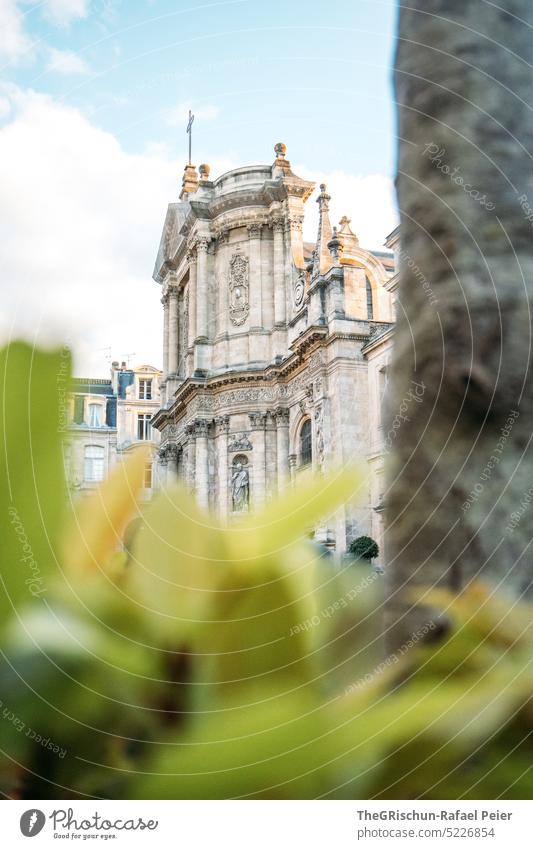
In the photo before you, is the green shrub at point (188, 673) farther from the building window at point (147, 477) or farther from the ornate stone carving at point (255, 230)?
the ornate stone carving at point (255, 230)

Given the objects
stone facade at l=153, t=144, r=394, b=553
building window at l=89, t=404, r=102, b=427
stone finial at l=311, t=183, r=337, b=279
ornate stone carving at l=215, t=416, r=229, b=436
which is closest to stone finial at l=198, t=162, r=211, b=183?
stone facade at l=153, t=144, r=394, b=553

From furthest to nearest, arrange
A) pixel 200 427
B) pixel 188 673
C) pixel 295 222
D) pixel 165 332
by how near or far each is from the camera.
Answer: pixel 165 332 < pixel 295 222 < pixel 200 427 < pixel 188 673

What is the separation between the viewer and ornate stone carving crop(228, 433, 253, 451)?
37.1 ft

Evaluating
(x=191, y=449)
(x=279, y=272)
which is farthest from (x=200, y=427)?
(x=279, y=272)

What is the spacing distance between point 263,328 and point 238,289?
37.3 inches

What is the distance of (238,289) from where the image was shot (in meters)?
12.4

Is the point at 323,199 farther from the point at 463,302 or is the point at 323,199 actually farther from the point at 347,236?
the point at 463,302

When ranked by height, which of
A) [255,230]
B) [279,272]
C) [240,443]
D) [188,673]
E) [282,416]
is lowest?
[188,673]

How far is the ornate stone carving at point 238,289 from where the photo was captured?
12188 millimetres

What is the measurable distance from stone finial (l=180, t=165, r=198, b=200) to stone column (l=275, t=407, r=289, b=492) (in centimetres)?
425

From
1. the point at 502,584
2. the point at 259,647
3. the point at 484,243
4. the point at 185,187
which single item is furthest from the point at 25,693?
the point at 185,187
